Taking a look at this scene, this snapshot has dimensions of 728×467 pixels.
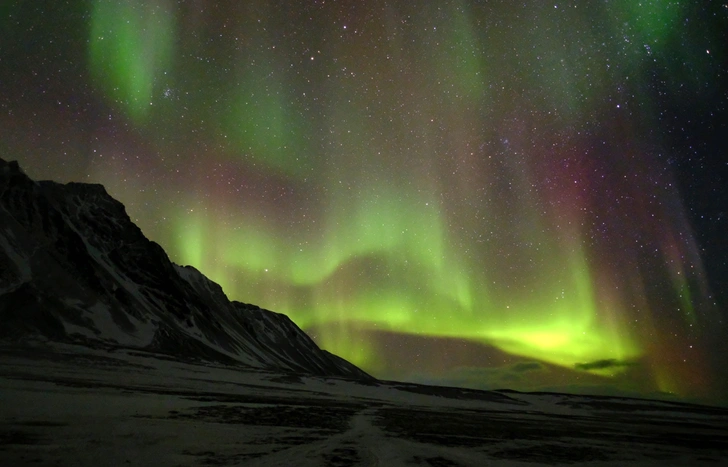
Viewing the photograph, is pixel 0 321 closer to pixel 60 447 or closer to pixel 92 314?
pixel 92 314

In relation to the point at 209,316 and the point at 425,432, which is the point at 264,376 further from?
the point at 209,316

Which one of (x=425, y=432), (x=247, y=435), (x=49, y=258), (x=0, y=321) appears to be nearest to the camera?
(x=247, y=435)

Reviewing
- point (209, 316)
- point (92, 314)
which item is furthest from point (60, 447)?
point (209, 316)

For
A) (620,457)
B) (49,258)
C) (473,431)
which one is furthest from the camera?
(49,258)

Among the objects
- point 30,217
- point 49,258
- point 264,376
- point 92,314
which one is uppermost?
point 30,217

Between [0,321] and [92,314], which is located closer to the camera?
[0,321]

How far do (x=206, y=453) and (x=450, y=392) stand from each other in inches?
3703

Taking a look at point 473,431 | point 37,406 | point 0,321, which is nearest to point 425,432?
point 473,431

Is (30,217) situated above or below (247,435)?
above

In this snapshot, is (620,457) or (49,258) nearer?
(620,457)

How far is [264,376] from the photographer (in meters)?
90.9

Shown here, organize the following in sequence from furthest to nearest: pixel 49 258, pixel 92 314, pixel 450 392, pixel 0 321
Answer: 1. pixel 49 258
2. pixel 92 314
3. pixel 0 321
4. pixel 450 392

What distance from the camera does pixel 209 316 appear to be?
632ft

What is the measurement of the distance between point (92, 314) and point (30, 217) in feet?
195
